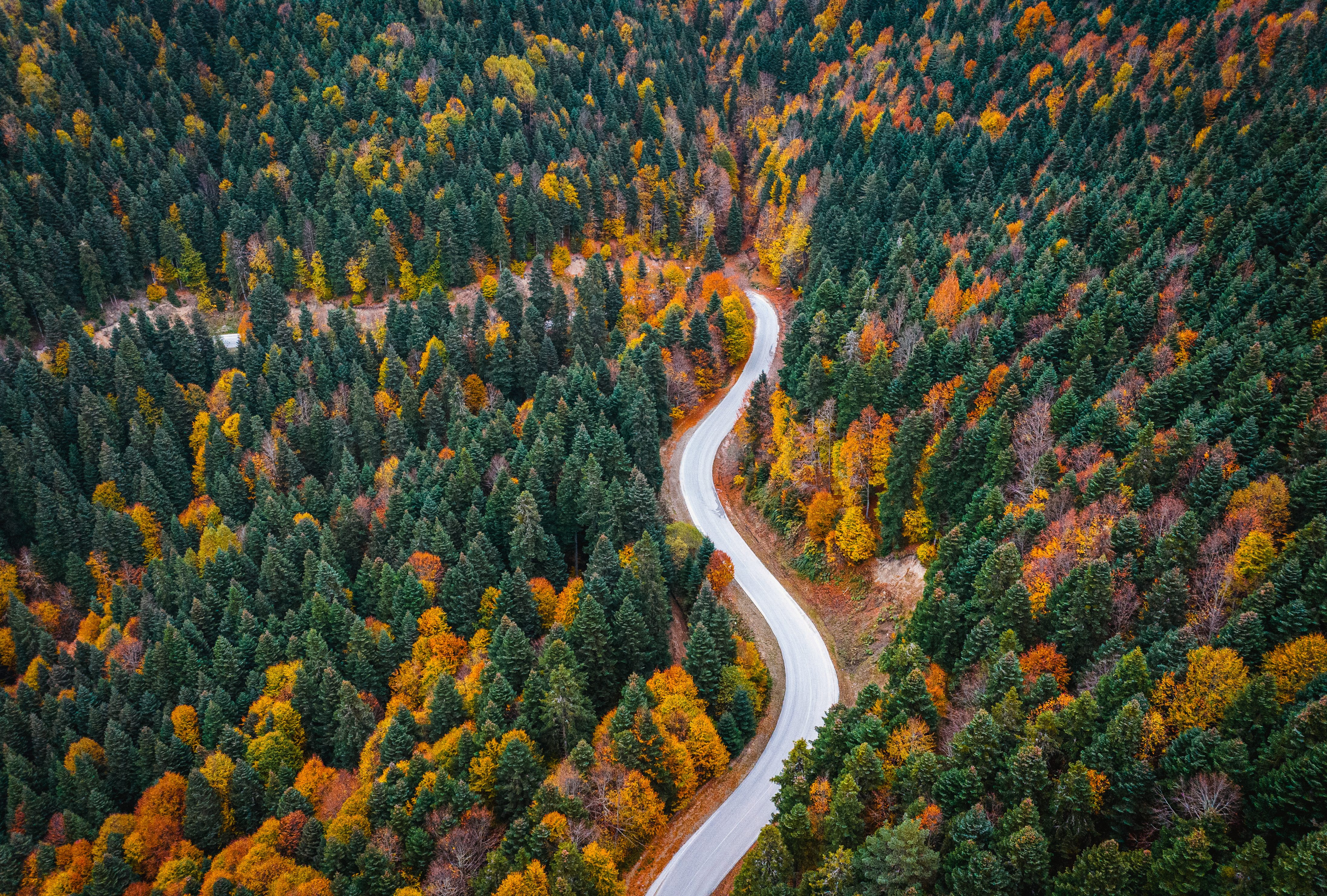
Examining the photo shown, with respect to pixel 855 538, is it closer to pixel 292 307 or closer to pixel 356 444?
pixel 356 444

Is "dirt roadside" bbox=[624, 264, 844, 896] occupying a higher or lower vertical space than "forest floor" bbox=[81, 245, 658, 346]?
lower

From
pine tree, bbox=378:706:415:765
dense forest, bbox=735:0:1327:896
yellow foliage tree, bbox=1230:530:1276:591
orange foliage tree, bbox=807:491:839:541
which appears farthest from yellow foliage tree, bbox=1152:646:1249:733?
pine tree, bbox=378:706:415:765

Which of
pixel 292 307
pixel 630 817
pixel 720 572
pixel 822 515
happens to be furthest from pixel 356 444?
pixel 630 817

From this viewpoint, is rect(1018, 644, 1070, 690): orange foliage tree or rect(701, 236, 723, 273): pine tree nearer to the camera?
rect(1018, 644, 1070, 690): orange foliage tree

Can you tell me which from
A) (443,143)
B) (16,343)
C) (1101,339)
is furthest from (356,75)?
(1101,339)

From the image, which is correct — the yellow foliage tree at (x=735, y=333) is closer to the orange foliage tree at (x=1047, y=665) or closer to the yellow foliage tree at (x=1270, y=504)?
the orange foliage tree at (x=1047, y=665)

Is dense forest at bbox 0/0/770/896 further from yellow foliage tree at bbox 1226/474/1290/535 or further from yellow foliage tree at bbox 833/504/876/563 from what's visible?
yellow foliage tree at bbox 1226/474/1290/535

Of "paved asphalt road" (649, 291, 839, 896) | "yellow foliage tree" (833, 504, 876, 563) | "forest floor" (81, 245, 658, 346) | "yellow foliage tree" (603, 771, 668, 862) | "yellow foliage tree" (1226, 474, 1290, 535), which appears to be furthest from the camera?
"forest floor" (81, 245, 658, 346)

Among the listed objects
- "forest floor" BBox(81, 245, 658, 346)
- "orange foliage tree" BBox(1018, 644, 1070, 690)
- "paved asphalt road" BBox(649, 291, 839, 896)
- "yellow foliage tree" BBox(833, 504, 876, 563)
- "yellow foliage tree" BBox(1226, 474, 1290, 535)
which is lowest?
"paved asphalt road" BBox(649, 291, 839, 896)
